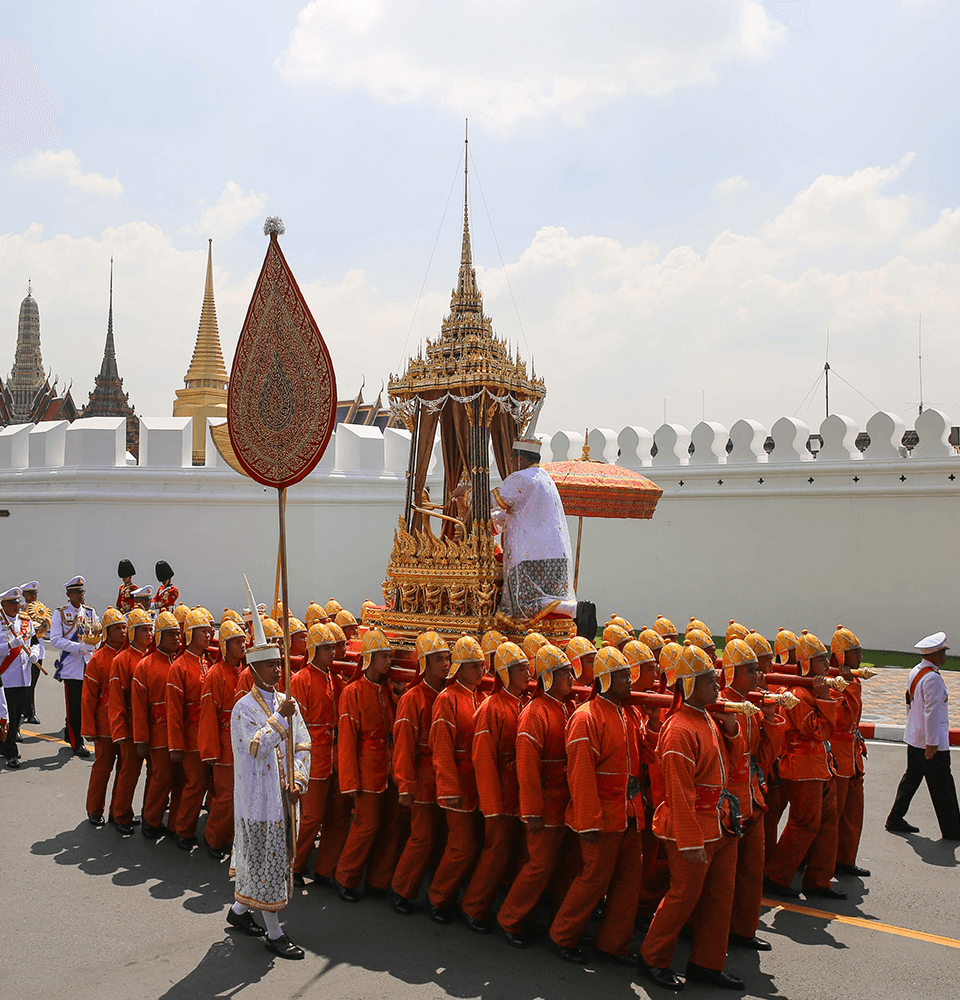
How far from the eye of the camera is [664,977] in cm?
438

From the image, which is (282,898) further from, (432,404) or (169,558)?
(169,558)

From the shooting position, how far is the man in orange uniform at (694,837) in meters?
4.29

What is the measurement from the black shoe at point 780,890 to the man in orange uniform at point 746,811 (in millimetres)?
747

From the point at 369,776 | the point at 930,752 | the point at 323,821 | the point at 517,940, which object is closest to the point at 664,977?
the point at 517,940

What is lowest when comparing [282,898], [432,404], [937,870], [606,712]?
[937,870]

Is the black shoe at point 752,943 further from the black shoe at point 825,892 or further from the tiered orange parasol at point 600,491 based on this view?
the tiered orange parasol at point 600,491

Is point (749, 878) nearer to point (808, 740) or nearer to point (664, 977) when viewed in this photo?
point (664, 977)

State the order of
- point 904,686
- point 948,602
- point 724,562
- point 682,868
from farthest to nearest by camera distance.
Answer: point 724,562 < point 948,602 < point 904,686 < point 682,868

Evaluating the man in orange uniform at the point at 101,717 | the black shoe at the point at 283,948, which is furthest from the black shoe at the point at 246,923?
the man in orange uniform at the point at 101,717

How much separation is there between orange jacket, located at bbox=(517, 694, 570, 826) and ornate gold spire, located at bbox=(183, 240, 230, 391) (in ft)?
69.2

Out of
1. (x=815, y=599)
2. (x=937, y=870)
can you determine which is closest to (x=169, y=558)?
(x=815, y=599)

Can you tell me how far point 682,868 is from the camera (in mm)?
4309

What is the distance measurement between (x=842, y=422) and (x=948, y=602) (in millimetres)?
3024

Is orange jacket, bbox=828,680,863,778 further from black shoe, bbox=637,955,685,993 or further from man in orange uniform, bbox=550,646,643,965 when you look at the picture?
black shoe, bbox=637,955,685,993
